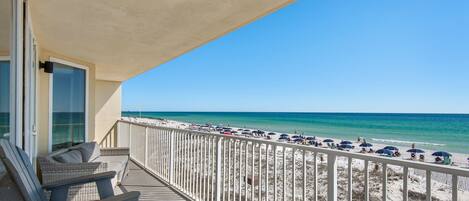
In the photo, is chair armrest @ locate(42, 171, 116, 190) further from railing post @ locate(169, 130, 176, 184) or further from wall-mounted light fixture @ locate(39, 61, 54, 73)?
wall-mounted light fixture @ locate(39, 61, 54, 73)

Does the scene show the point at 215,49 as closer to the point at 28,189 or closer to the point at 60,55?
the point at 60,55

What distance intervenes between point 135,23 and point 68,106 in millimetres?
2365

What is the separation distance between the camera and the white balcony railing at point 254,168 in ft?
5.48

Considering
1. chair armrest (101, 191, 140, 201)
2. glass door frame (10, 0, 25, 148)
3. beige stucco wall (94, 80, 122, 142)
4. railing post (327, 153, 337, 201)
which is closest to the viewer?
chair armrest (101, 191, 140, 201)

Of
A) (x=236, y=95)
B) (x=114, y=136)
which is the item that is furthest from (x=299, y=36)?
(x=114, y=136)

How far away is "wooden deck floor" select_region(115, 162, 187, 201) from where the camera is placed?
12.8 feet

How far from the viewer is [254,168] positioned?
281 centimetres

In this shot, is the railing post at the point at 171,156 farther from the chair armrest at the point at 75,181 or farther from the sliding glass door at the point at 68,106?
the chair armrest at the point at 75,181

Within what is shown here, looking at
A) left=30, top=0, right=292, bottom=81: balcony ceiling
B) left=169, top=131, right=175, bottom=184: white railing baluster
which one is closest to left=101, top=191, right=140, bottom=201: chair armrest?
left=30, top=0, right=292, bottom=81: balcony ceiling

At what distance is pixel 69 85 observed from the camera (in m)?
4.78

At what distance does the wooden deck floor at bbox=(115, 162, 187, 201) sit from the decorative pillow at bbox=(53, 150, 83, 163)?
66 cm

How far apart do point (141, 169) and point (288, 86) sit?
36353 millimetres

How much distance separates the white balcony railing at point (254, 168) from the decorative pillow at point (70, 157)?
3.87 ft

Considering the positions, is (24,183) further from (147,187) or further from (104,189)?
(147,187)
